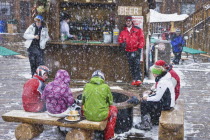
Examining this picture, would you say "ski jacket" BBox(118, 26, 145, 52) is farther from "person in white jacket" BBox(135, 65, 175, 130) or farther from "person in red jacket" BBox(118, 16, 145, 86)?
"person in white jacket" BBox(135, 65, 175, 130)

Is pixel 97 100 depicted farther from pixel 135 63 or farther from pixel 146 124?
pixel 135 63

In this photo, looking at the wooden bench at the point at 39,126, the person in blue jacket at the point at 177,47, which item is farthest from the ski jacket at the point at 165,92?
the person in blue jacket at the point at 177,47

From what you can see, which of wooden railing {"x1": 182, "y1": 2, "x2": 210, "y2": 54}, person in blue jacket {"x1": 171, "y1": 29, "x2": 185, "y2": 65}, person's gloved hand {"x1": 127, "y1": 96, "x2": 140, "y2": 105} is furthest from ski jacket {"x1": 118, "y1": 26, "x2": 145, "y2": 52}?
wooden railing {"x1": 182, "y1": 2, "x2": 210, "y2": 54}

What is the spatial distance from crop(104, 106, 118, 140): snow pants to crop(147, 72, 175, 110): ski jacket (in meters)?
0.86

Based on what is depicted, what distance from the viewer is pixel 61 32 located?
371 inches

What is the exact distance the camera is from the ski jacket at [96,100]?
4.52 metres

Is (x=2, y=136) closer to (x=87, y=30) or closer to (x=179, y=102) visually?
(x=179, y=102)

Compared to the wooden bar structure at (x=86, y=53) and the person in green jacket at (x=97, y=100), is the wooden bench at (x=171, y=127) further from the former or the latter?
the wooden bar structure at (x=86, y=53)

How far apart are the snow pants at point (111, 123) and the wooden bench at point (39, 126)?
0.16 m

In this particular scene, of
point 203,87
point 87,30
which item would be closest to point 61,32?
point 87,30

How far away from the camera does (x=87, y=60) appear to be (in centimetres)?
943

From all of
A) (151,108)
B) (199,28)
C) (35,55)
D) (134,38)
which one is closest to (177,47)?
(199,28)

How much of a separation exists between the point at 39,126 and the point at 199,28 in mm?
15043

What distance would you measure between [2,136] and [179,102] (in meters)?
3.28
